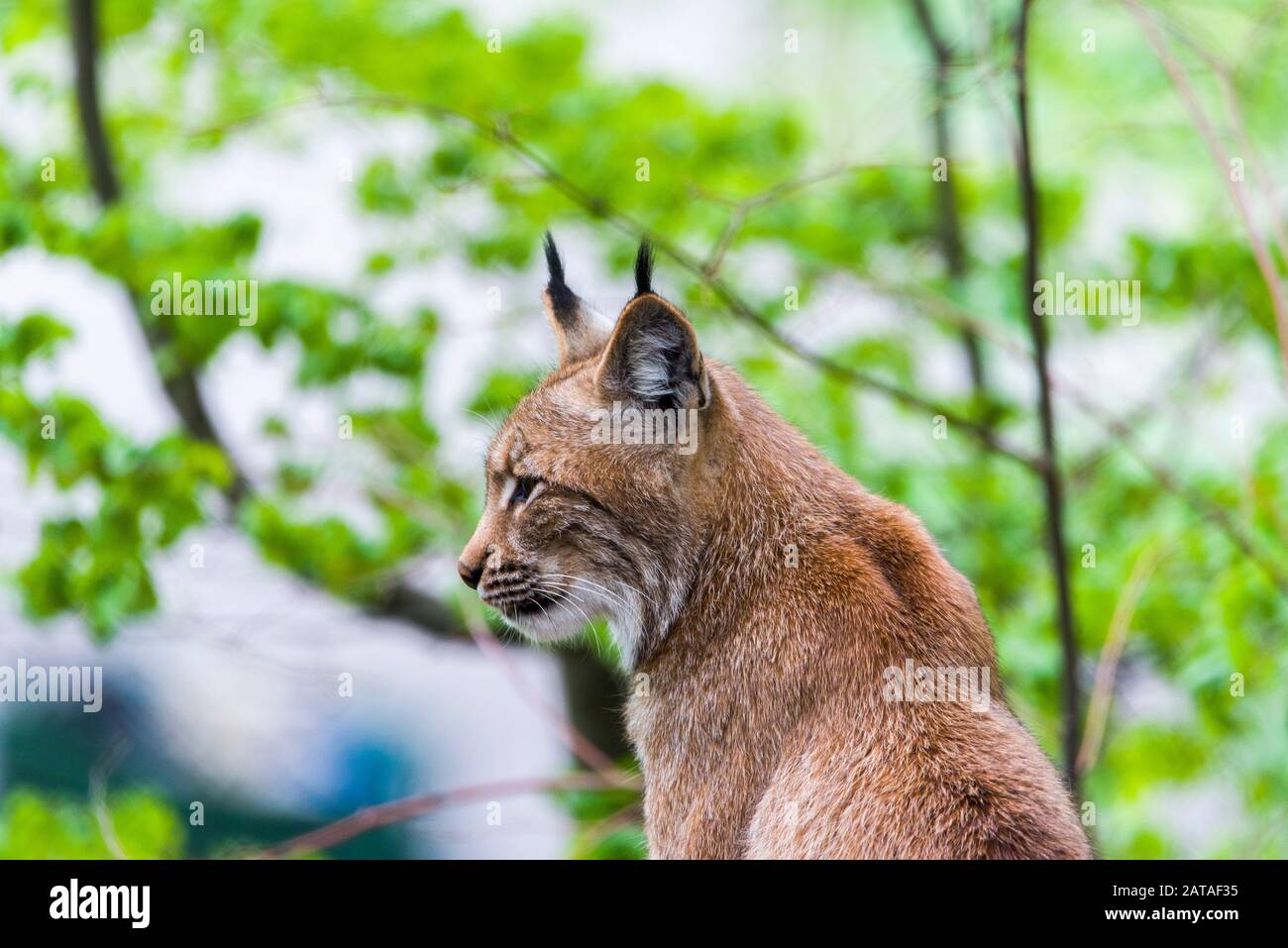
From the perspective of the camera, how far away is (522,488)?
11.6 ft

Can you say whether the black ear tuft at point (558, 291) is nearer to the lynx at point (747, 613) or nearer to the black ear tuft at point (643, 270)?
the lynx at point (747, 613)

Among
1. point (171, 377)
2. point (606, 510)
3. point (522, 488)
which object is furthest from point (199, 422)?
point (606, 510)

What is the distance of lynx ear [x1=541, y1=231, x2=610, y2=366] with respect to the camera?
153 inches

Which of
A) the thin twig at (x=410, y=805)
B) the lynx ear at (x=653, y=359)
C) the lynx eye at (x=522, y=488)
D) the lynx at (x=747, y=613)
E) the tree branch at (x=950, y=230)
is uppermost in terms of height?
the tree branch at (x=950, y=230)

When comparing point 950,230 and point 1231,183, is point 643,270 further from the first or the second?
point 950,230

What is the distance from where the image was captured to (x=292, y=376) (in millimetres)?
Answer: 5902

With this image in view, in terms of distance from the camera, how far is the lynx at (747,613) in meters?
2.95

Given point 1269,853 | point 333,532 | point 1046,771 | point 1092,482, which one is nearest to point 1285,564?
point 1269,853

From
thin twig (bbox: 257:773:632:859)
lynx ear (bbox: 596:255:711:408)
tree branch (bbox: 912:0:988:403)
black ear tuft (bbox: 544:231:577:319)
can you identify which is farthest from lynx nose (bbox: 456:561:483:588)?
tree branch (bbox: 912:0:988:403)

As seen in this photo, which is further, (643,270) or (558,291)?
(558,291)

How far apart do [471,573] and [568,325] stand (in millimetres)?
835

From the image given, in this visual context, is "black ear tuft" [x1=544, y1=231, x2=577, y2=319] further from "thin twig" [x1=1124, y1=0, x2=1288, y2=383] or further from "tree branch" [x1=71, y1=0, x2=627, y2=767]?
"tree branch" [x1=71, y1=0, x2=627, y2=767]

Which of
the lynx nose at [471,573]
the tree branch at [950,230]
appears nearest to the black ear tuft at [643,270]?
the lynx nose at [471,573]

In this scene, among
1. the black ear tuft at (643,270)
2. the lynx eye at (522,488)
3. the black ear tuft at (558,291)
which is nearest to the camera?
the black ear tuft at (643,270)
